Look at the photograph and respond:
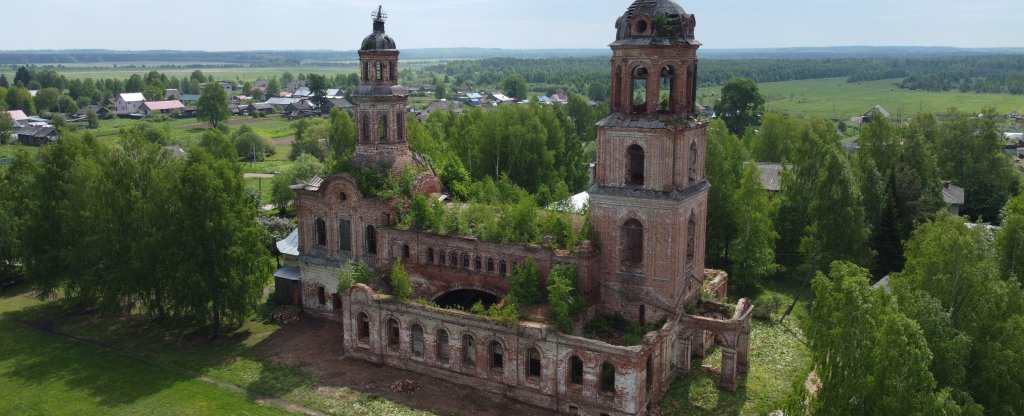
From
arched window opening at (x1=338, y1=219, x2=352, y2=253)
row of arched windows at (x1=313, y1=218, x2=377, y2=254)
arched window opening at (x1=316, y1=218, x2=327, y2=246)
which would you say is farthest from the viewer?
arched window opening at (x1=316, y1=218, x2=327, y2=246)

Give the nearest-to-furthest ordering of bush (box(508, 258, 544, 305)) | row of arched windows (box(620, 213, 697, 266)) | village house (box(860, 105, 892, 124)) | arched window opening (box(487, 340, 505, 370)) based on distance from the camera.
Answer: arched window opening (box(487, 340, 505, 370))
bush (box(508, 258, 544, 305))
row of arched windows (box(620, 213, 697, 266))
village house (box(860, 105, 892, 124))

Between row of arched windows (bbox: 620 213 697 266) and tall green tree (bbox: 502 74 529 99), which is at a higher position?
tall green tree (bbox: 502 74 529 99)

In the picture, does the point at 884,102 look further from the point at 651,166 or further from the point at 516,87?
the point at 651,166

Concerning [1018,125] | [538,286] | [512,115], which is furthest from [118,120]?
[1018,125]

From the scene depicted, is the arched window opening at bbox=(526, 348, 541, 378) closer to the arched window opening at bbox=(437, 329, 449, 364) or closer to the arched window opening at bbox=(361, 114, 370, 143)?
the arched window opening at bbox=(437, 329, 449, 364)

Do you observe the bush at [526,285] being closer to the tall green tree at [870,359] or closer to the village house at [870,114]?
the tall green tree at [870,359]

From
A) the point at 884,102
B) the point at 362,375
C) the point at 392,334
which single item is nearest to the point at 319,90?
the point at 392,334

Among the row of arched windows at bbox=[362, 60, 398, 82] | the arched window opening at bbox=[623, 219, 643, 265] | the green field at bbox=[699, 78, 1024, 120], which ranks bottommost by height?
the arched window opening at bbox=[623, 219, 643, 265]

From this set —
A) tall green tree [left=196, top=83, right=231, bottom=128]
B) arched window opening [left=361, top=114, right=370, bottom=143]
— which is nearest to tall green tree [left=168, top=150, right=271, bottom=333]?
arched window opening [left=361, top=114, right=370, bottom=143]
